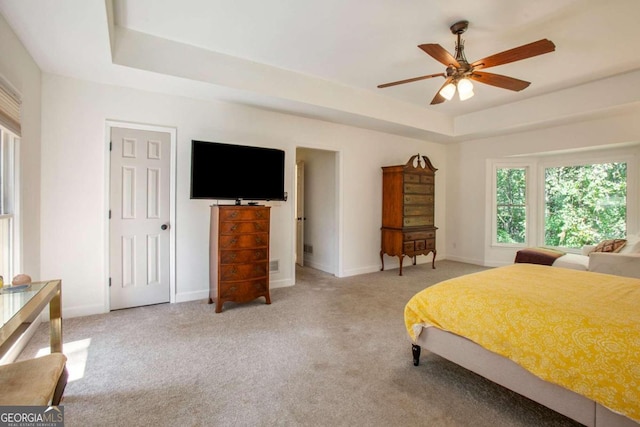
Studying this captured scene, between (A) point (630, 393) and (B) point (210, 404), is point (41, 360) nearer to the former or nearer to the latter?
(B) point (210, 404)

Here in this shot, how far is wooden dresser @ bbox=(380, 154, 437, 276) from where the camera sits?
4863mm

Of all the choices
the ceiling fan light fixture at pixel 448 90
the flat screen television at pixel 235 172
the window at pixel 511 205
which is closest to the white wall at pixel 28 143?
the flat screen television at pixel 235 172

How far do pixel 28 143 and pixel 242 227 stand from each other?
6.43 ft

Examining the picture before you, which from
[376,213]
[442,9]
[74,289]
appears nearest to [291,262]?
[376,213]

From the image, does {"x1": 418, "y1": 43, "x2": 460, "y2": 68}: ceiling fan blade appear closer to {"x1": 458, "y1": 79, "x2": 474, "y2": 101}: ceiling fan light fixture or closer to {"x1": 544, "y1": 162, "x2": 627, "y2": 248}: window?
{"x1": 458, "y1": 79, "x2": 474, "y2": 101}: ceiling fan light fixture

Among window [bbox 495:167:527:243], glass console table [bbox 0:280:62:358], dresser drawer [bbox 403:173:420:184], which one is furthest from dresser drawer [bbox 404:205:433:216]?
glass console table [bbox 0:280:62:358]

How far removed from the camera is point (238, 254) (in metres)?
3.27

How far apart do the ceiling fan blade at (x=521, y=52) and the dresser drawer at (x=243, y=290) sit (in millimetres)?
3012

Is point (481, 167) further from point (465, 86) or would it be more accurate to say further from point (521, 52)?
point (521, 52)

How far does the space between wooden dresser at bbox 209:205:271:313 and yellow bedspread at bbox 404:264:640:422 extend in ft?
6.03

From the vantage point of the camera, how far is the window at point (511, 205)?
5.48 m

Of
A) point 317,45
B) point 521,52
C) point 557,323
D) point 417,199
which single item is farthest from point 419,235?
point 557,323

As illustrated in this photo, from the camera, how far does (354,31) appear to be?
2.68 metres

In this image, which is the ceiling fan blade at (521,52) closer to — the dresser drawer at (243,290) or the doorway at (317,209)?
the doorway at (317,209)
